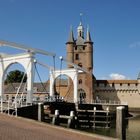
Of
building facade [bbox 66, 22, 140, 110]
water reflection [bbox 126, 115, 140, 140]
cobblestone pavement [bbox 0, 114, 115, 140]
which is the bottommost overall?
water reflection [bbox 126, 115, 140, 140]

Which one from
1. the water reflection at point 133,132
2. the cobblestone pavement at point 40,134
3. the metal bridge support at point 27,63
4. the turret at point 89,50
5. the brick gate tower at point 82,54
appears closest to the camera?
the cobblestone pavement at point 40,134

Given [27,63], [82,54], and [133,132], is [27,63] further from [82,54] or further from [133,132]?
[82,54]

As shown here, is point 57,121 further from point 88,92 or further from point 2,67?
point 88,92

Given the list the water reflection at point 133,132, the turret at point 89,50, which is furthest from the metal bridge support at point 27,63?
the turret at point 89,50

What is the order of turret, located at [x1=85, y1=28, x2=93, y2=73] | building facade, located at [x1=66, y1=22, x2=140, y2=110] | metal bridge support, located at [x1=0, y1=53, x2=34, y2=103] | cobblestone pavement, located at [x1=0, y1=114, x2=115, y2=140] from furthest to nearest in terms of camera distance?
building facade, located at [x1=66, y1=22, x2=140, y2=110] < turret, located at [x1=85, y1=28, x2=93, y2=73] < metal bridge support, located at [x1=0, y1=53, x2=34, y2=103] < cobblestone pavement, located at [x1=0, y1=114, x2=115, y2=140]

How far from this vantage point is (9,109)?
22.4m

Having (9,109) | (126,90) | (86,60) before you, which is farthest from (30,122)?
(126,90)

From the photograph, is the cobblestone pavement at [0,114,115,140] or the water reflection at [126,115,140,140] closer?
the cobblestone pavement at [0,114,115,140]

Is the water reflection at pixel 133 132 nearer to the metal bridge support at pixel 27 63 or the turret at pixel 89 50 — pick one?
the metal bridge support at pixel 27 63

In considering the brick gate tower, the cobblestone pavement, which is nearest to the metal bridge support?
the cobblestone pavement

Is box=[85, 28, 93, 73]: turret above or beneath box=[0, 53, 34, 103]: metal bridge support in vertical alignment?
above

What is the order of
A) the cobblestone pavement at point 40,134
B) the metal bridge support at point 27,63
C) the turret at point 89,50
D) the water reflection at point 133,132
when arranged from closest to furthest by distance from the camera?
the cobblestone pavement at point 40,134
the water reflection at point 133,132
the metal bridge support at point 27,63
the turret at point 89,50

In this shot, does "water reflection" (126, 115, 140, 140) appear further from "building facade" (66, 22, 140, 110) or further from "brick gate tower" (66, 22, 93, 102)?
"building facade" (66, 22, 140, 110)

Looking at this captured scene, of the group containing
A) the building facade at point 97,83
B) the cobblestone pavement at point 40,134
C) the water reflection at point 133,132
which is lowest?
the water reflection at point 133,132
